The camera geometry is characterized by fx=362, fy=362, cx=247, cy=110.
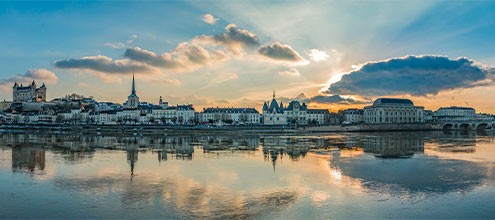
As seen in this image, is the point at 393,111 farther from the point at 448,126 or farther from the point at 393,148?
the point at 393,148

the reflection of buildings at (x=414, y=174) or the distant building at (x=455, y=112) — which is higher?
the distant building at (x=455, y=112)

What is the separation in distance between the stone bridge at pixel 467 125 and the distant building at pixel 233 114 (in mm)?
50118

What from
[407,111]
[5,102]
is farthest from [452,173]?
[5,102]

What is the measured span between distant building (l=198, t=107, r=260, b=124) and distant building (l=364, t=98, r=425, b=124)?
3571cm

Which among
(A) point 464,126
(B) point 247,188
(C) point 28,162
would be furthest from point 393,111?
(C) point 28,162

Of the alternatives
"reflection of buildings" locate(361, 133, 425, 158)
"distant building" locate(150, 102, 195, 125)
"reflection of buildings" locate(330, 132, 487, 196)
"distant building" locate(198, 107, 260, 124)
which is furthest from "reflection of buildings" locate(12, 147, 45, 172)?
"distant building" locate(198, 107, 260, 124)

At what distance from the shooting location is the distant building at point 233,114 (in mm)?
105000

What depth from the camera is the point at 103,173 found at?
66.2ft

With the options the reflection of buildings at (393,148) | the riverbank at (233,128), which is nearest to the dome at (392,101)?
the riverbank at (233,128)

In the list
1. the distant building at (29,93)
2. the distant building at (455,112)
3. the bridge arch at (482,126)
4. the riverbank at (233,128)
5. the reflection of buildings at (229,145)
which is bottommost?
the reflection of buildings at (229,145)

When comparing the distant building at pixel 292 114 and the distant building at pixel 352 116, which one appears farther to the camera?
the distant building at pixel 352 116

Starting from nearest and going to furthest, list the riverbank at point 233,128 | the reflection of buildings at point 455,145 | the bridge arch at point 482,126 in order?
1. the reflection of buildings at point 455,145
2. the riverbank at point 233,128
3. the bridge arch at point 482,126

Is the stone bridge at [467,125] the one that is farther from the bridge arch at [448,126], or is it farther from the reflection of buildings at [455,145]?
the reflection of buildings at [455,145]

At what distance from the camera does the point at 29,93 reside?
14738cm
